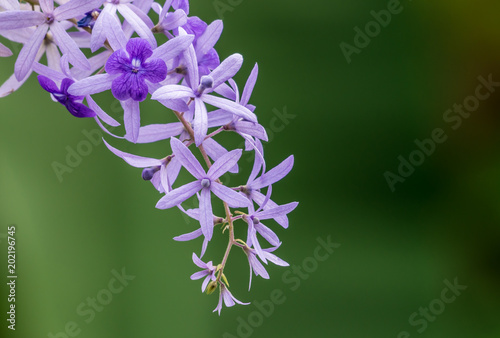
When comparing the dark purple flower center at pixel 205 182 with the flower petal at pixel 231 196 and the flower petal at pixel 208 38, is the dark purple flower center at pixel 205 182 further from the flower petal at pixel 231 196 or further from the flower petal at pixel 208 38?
the flower petal at pixel 208 38

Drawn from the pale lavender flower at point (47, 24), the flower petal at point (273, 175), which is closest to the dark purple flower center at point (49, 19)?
the pale lavender flower at point (47, 24)

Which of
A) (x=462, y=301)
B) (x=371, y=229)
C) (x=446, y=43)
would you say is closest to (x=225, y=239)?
(x=371, y=229)

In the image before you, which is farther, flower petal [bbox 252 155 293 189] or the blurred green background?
the blurred green background

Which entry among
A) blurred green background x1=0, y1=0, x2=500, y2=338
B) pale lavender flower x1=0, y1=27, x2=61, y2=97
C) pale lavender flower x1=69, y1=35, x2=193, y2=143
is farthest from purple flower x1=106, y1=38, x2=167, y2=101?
blurred green background x1=0, y1=0, x2=500, y2=338

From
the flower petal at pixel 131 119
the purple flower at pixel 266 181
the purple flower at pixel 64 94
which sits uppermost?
the purple flower at pixel 64 94

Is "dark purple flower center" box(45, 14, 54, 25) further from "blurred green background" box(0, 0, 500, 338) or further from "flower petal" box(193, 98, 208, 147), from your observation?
"blurred green background" box(0, 0, 500, 338)
